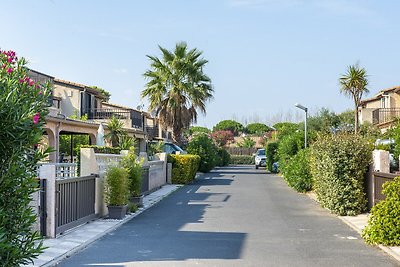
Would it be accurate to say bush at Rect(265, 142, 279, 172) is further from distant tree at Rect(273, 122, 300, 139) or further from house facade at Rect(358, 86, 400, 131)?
house facade at Rect(358, 86, 400, 131)

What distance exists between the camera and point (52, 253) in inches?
368

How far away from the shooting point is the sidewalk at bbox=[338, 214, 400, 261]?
9.62 metres

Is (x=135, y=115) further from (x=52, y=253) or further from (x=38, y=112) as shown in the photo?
(x=38, y=112)

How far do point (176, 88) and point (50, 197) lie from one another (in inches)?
1015

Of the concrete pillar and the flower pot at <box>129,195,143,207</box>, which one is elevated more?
the concrete pillar

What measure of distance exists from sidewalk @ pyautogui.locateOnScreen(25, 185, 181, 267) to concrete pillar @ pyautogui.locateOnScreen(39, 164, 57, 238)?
25cm

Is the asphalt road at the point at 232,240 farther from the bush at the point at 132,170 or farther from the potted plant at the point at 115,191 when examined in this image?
the bush at the point at 132,170

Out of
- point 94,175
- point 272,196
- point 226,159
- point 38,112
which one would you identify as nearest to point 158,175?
point 272,196

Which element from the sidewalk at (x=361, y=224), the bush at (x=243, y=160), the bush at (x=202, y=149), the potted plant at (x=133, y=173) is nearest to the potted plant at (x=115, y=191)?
the potted plant at (x=133, y=173)

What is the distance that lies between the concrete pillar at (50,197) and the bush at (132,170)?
4.91 metres

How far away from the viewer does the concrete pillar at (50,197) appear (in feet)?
35.5

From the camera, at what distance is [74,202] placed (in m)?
12.5

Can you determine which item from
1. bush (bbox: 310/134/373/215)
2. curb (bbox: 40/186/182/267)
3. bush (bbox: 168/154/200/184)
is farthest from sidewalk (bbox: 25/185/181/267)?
bush (bbox: 168/154/200/184)

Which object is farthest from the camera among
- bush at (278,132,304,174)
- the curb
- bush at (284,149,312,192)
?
bush at (278,132,304,174)
